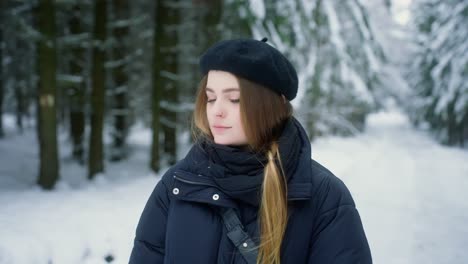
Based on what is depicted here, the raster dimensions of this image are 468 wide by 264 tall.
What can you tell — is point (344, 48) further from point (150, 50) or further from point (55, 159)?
point (150, 50)

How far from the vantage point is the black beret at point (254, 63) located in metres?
1.72

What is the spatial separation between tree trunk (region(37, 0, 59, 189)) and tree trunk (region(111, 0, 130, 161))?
151 inches

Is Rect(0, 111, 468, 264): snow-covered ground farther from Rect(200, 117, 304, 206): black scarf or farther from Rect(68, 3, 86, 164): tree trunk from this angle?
Rect(68, 3, 86, 164): tree trunk

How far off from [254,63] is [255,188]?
55 cm

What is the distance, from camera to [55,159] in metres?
9.09

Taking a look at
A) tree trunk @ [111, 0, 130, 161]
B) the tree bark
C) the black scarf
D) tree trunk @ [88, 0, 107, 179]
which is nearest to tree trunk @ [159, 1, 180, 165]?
the tree bark

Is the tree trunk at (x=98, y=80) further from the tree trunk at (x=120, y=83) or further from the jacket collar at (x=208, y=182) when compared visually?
the jacket collar at (x=208, y=182)

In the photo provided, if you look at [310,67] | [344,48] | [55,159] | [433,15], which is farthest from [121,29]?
[433,15]

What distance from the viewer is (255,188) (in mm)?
1731

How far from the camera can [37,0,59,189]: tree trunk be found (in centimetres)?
848

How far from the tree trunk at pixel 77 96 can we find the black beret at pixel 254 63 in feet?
37.7

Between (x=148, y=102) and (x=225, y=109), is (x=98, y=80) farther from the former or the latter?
(x=225, y=109)

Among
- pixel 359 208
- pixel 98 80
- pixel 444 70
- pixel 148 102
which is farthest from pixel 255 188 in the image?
pixel 148 102

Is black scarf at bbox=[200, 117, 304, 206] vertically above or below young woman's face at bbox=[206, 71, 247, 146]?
below
